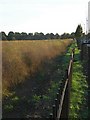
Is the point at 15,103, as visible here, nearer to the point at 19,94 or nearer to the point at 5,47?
the point at 19,94

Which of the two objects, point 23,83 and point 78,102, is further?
point 23,83

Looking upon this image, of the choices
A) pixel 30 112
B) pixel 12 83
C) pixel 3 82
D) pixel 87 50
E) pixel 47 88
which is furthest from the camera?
pixel 87 50

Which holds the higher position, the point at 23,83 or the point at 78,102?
the point at 23,83

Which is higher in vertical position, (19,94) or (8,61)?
(8,61)

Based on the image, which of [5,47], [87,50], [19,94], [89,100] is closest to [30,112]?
[19,94]

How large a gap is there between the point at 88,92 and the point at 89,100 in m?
1.02

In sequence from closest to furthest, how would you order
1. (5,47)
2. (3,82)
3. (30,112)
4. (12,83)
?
(30,112) < (3,82) < (12,83) < (5,47)

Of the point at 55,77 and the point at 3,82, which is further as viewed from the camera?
the point at 55,77

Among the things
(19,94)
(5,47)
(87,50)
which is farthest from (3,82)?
(87,50)

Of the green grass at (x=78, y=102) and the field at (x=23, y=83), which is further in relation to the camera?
the field at (x=23, y=83)

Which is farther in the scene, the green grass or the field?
the field

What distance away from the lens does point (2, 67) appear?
392 inches

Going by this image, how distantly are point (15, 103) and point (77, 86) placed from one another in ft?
10.1

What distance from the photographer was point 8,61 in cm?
1078
